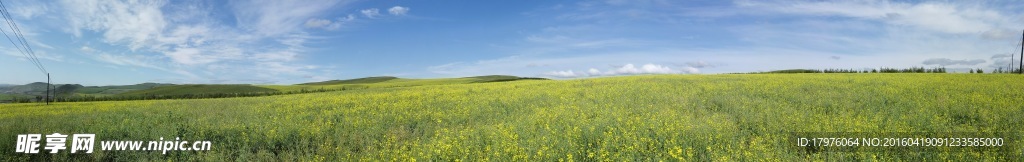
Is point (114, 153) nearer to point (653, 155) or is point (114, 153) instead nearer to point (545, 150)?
point (545, 150)

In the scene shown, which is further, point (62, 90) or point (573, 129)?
point (62, 90)

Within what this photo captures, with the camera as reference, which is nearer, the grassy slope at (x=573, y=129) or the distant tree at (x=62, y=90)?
the grassy slope at (x=573, y=129)

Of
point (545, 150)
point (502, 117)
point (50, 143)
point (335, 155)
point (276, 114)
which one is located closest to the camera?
point (545, 150)

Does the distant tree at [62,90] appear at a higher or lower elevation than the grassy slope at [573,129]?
higher

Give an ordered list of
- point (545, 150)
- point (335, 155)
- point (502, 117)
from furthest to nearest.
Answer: point (502, 117), point (335, 155), point (545, 150)

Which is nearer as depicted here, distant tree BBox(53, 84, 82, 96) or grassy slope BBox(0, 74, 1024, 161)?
grassy slope BBox(0, 74, 1024, 161)

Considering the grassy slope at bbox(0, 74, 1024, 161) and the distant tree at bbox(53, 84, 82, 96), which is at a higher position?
the distant tree at bbox(53, 84, 82, 96)

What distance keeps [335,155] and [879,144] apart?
912 centimetres

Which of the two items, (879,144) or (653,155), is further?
(879,144)

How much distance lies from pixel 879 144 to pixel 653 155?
3.87m

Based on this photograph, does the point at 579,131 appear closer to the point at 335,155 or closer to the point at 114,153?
the point at 335,155

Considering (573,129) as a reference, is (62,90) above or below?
above

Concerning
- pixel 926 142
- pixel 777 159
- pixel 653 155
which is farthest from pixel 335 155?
pixel 926 142

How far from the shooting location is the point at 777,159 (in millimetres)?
6848
